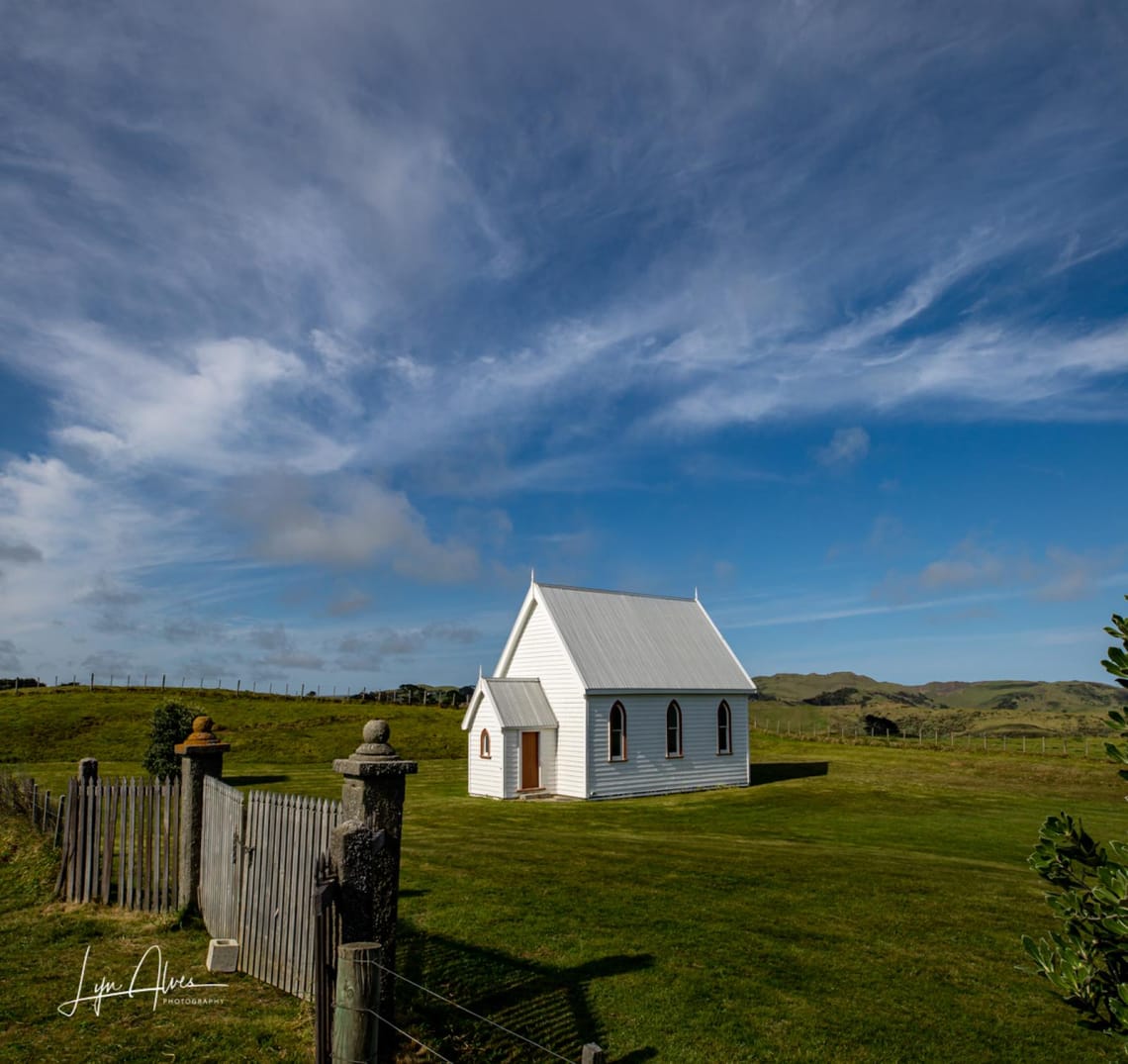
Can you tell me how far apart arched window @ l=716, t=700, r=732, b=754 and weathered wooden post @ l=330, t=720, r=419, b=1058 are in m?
30.3

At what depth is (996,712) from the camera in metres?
109

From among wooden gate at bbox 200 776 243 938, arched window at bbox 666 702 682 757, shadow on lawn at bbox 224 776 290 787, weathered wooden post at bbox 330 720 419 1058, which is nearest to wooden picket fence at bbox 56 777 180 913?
wooden gate at bbox 200 776 243 938

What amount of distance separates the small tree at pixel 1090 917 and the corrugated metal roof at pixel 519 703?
93.0 ft

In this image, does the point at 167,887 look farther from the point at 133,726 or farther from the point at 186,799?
the point at 133,726

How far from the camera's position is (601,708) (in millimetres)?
32438

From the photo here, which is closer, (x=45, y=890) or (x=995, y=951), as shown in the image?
(x=995, y=951)

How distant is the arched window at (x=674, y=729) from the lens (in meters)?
34.8

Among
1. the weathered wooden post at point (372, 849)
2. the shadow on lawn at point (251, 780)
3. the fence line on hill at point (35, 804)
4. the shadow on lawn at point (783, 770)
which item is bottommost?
the shadow on lawn at point (783, 770)

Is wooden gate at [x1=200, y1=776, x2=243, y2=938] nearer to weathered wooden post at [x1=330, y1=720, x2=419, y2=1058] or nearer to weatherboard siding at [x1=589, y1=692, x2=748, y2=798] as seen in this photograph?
weathered wooden post at [x1=330, y1=720, x2=419, y2=1058]

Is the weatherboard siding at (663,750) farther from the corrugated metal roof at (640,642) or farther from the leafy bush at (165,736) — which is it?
the leafy bush at (165,736)

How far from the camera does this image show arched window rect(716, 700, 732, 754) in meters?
37.1

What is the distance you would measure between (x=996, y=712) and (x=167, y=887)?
11562cm

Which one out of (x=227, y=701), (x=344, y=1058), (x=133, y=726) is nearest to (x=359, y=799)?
(x=344, y=1058)

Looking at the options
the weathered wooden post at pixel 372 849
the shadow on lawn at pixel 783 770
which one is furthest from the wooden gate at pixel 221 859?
the shadow on lawn at pixel 783 770
